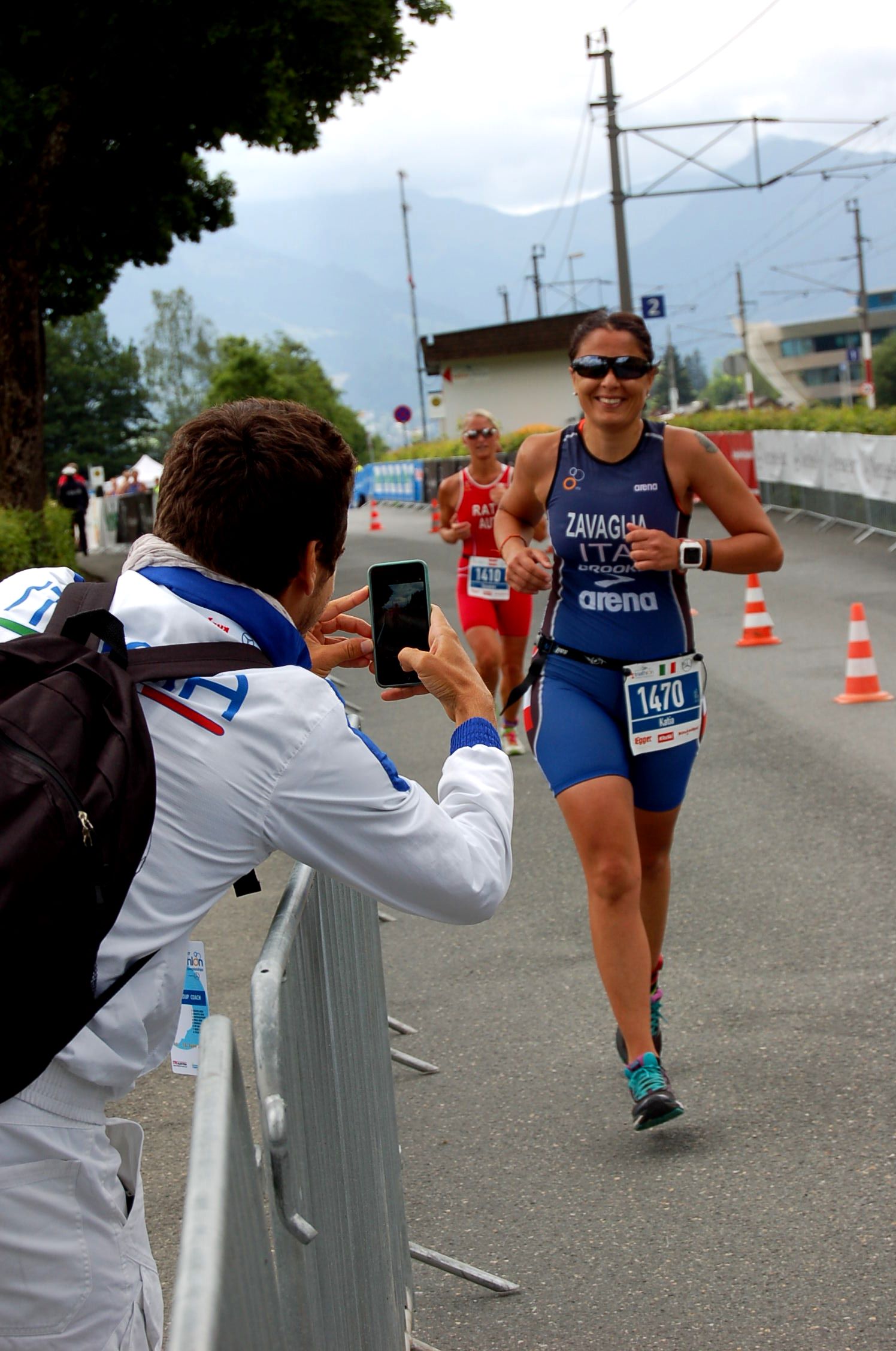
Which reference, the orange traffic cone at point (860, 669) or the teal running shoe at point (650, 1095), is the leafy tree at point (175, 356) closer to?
the orange traffic cone at point (860, 669)

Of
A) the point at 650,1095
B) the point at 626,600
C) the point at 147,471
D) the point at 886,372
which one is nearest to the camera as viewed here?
the point at 650,1095

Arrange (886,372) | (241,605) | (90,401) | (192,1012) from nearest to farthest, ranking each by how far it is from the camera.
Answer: (241,605)
(192,1012)
(90,401)
(886,372)

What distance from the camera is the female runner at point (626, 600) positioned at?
4.30m

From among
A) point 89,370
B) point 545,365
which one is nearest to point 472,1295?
point 545,365

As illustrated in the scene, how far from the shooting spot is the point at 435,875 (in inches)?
77.4

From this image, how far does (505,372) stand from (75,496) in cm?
2909

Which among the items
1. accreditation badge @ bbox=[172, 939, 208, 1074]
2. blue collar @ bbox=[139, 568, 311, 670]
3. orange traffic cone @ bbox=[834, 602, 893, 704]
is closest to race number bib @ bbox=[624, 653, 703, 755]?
accreditation badge @ bbox=[172, 939, 208, 1074]

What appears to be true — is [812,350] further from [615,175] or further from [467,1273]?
[467,1273]

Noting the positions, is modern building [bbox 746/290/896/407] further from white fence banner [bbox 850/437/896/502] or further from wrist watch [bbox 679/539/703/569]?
wrist watch [bbox 679/539/703/569]

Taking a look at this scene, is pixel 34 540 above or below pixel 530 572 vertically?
above

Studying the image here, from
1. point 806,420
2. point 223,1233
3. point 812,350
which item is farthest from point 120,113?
point 812,350

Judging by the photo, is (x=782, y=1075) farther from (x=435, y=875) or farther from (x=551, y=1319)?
(x=435, y=875)

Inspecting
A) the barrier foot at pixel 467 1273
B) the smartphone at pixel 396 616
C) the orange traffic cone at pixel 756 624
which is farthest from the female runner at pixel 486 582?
the smartphone at pixel 396 616

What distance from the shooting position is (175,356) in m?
124
